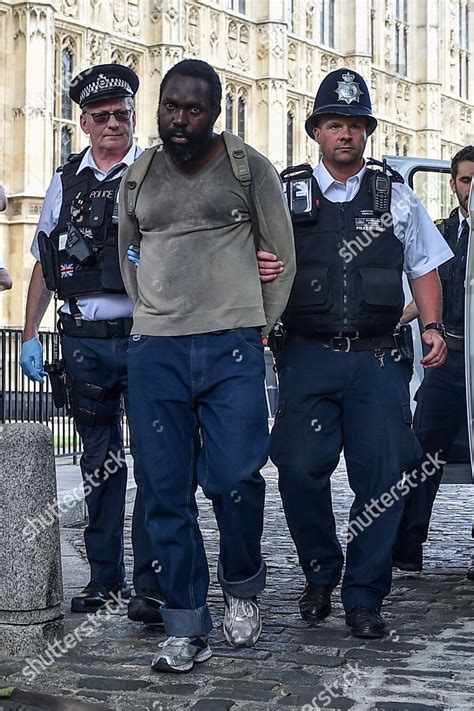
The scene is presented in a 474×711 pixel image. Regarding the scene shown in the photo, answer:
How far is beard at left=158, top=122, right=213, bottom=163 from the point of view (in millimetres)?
4508

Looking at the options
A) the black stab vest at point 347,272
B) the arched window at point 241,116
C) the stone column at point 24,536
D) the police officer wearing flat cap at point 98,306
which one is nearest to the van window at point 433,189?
the black stab vest at point 347,272

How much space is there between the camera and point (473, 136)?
128ft

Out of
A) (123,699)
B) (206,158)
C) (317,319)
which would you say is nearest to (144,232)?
(206,158)

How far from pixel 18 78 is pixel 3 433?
19775 mm

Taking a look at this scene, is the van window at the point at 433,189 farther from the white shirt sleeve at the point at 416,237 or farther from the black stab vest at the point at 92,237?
the black stab vest at the point at 92,237

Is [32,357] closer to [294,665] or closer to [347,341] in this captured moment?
[347,341]

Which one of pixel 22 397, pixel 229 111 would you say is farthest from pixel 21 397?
pixel 229 111

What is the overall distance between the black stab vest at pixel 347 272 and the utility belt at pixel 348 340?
1.1 inches

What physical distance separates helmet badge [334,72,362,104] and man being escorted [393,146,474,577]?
1048mm

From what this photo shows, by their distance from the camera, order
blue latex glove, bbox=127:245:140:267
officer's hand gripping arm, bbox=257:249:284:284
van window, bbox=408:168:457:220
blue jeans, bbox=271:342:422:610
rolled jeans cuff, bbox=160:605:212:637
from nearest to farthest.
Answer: rolled jeans cuff, bbox=160:605:212:637, officer's hand gripping arm, bbox=257:249:284:284, blue latex glove, bbox=127:245:140:267, blue jeans, bbox=271:342:422:610, van window, bbox=408:168:457:220

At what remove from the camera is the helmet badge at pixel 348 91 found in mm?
5160

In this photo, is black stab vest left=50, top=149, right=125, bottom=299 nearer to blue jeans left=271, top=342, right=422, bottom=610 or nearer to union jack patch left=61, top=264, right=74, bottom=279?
union jack patch left=61, top=264, right=74, bottom=279

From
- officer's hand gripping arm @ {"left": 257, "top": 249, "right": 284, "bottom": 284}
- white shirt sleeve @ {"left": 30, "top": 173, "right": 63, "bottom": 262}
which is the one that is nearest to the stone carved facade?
white shirt sleeve @ {"left": 30, "top": 173, "right": 63, "bottom": 262}

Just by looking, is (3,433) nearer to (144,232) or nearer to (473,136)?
(144,232)
